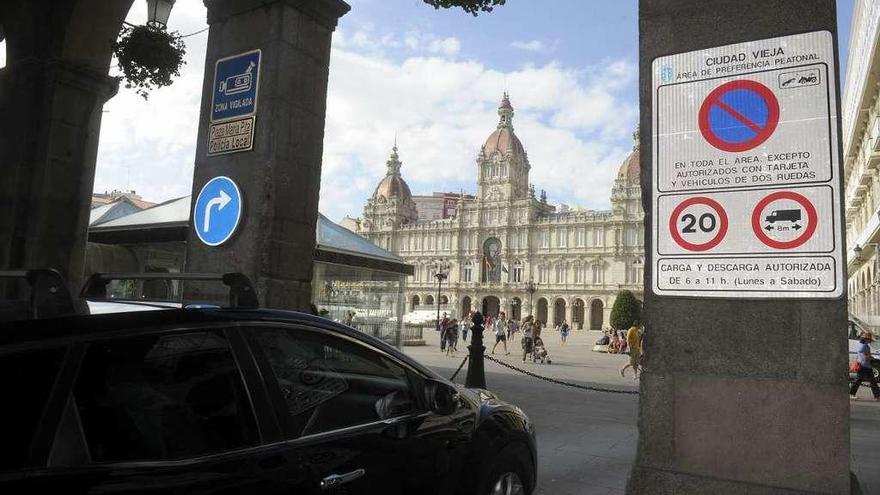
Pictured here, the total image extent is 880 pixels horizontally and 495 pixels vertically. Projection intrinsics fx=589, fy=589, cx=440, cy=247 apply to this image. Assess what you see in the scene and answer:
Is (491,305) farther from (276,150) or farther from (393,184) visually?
(276,150)

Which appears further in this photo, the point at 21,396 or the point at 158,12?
the point at 158,12

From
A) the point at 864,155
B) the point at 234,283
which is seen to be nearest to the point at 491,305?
the point at 864,155

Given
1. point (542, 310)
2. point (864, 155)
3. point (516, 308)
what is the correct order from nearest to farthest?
point (864, 155) < point (516, 308) < point (542, 310)

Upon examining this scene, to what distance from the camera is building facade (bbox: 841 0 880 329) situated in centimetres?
2783

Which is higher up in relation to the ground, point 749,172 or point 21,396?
point 749,172

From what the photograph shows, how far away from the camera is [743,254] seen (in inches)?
116

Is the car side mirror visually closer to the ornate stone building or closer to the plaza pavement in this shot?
the plaza pavement

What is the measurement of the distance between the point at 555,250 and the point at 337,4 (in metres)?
76.7

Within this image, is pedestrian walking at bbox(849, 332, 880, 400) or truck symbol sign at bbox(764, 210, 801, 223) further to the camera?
pedestrian walking at bbox(849, 332, 880, 400)

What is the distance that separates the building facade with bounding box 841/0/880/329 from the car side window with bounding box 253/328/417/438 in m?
26.4

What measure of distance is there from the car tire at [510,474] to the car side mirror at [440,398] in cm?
46

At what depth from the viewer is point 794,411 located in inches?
109

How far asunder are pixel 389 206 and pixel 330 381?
95.7 metres

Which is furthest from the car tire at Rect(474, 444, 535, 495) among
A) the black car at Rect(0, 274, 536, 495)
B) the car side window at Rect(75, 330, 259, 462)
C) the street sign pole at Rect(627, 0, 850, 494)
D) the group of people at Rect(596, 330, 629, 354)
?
the group of people at Rect(596, 330, 629, 354)
